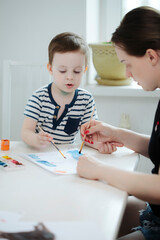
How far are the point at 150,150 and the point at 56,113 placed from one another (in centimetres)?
54

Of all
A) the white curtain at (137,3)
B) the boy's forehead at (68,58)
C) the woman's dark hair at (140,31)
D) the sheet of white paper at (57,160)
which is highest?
the white curtain at (137,3)

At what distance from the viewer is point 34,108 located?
58.2 inches

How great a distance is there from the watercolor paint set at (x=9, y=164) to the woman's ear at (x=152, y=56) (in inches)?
19.6

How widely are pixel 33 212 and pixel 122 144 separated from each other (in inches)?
25.2

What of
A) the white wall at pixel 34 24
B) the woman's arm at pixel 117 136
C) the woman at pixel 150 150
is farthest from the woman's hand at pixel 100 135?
the white wall at pixel 34 24

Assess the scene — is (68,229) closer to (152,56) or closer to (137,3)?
(152,56)

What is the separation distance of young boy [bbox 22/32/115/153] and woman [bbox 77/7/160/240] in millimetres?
359

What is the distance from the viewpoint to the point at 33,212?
0.69 metres

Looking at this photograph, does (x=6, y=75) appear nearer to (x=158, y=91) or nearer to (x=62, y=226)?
(x=158, y=91)

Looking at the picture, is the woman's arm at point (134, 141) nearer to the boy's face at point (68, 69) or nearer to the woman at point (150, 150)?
the woman at point (150, 150)

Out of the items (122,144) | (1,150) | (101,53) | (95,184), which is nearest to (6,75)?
(101,53)

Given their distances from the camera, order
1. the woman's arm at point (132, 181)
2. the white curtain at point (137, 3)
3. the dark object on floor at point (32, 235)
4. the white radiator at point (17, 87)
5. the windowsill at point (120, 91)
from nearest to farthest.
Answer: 1. the dark object on floor at point (32, 235)
2. the woman's arm at point (132, 181)
3. the white radiator at point (17, 87)
4. the windowsill at point (120, 91)
5. the white curtain at point (137, 3)

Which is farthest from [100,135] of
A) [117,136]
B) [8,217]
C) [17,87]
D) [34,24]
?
[34,24]

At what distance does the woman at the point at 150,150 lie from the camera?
87 cm
